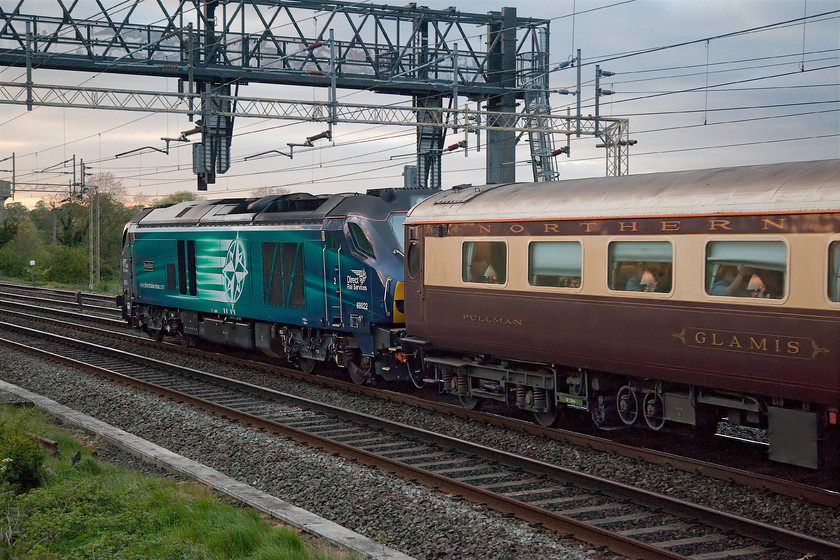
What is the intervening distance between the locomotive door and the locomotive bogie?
2271 millimetres

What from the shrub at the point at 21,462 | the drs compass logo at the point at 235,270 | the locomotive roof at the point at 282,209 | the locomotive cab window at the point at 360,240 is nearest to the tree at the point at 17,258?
the locomotive roof at the point at 282,209

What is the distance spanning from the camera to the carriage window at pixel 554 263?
12.0m

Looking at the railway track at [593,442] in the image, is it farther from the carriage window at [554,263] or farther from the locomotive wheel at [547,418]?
the carriage window at [554,263]

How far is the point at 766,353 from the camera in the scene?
9.50m

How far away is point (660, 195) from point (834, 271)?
8.08 feet

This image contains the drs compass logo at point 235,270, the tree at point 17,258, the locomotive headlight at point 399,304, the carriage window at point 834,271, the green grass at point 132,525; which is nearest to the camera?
the green grass at point 132,525

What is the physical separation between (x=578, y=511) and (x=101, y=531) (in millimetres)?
4606

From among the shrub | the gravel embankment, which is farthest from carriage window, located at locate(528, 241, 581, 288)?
the shrub

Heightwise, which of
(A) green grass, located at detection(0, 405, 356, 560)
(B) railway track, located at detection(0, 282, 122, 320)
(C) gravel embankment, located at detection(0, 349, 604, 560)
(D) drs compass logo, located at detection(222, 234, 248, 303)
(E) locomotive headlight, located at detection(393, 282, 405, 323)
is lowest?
(C) gravel embankment, located at detection(0, 349, 604, 560)

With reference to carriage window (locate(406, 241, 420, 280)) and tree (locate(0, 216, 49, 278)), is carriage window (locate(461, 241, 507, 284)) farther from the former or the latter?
tree (locate(0, 216, 49, 278))

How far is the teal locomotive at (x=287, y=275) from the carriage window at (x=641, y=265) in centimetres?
541

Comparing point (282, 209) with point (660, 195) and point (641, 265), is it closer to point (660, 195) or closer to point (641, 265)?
point (641, 265)

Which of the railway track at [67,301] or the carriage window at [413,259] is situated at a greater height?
the carriage window at [413,259]

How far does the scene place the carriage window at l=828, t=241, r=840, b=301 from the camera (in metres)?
8.84
